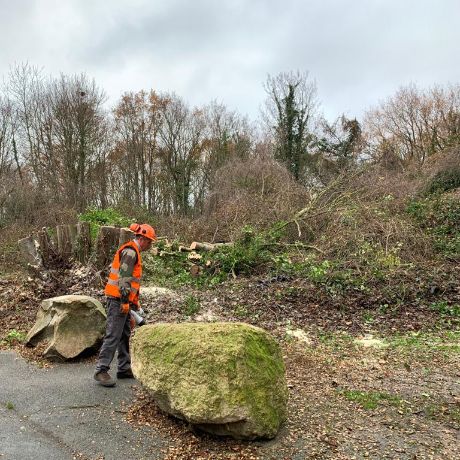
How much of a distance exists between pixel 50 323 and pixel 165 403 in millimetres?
3209

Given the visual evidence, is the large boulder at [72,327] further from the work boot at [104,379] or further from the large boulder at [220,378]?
the large boulder at [220,378]

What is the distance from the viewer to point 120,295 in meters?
5.21

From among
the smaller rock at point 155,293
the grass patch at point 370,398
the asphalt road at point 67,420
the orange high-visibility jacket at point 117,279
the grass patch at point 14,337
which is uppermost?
the orange high-visibility jacket at point 117,279

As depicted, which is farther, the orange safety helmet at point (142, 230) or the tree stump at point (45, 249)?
the tree stump at point (45, 249)

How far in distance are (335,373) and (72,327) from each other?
11.7 feet

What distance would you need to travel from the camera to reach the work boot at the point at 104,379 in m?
5.06

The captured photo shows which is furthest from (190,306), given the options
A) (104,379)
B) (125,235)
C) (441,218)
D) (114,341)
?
(441,218)

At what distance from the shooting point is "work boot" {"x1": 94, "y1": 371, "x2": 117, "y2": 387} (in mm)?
5059

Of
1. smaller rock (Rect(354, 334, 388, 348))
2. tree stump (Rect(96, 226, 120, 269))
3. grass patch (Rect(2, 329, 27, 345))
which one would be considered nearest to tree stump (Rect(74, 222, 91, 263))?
tree stump (Rect(96, 226, 120, 269))

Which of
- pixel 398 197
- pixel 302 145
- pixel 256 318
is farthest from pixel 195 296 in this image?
pixel 302 145

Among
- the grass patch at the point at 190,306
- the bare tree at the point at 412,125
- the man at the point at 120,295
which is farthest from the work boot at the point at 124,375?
the bare tree at the point at 412,125

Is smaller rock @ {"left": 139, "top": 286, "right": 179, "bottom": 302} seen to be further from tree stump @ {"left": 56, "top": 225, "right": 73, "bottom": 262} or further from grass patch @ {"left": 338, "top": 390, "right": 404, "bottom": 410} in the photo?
grass patch @ {"left": 338, "top": 390, "right": 404, "bottom": 410}

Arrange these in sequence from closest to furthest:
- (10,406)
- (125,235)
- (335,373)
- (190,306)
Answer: (10,406)
(335,373)
(190,306)
(125,235)

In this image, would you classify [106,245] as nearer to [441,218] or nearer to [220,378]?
[220,378]
